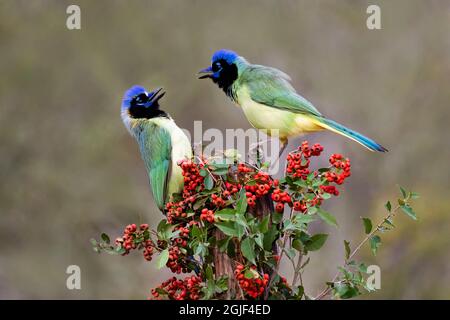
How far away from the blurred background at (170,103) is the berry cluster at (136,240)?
6.23 meters

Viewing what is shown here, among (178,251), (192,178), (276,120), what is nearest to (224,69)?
(276,120)

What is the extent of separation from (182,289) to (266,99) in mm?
1591

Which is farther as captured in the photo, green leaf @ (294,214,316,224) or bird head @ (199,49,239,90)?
bird head @ (199,49,239,90)

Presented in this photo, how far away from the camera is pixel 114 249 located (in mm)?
3262

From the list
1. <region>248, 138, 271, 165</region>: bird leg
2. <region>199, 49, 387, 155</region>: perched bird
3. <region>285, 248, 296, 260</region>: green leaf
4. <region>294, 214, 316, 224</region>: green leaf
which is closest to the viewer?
<region>294, 214, 316, 224</region>: green leaf

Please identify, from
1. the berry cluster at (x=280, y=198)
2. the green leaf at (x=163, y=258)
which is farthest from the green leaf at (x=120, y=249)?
the berry cluster at (x=280, y=198)

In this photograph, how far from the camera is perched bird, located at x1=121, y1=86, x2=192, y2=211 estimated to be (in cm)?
411

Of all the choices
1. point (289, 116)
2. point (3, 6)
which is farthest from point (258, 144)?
point (3, 6)

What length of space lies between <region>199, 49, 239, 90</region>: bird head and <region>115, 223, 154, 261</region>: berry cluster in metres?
1.59

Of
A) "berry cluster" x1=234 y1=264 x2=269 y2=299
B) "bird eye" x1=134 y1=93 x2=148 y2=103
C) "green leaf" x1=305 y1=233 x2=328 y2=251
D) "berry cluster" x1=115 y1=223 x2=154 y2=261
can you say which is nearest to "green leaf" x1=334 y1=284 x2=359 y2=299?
"green leaf" x1=305 y1=233 x2=328 y2=251

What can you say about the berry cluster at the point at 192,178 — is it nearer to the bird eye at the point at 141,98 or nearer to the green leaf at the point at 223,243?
the green leaf at the point at 223,243

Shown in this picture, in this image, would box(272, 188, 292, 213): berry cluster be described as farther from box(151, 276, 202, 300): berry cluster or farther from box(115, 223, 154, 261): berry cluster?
box(115, 223, 154, 261): berry cluster

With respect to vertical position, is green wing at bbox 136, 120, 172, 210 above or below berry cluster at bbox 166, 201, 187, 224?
above

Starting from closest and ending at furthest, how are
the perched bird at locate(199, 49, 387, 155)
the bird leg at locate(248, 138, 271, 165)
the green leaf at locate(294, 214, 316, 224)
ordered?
the green leaf at locate(294, 214, 316, 224) < the bird leg at locate(248, 138, 271, 165) < the perched bird at locate(199, 49, 387, 155)
